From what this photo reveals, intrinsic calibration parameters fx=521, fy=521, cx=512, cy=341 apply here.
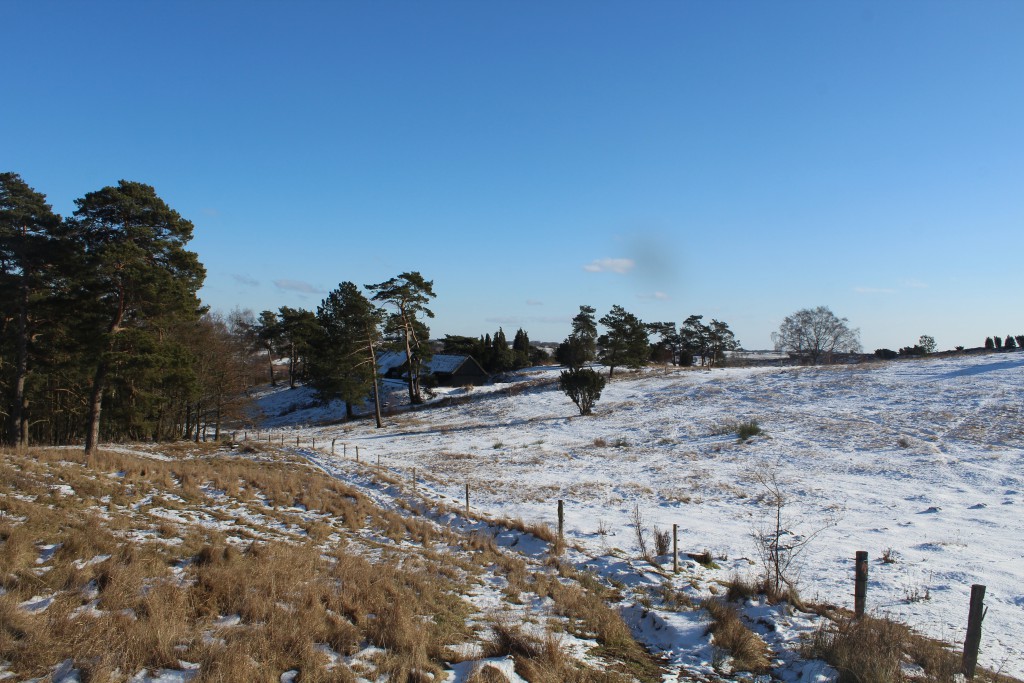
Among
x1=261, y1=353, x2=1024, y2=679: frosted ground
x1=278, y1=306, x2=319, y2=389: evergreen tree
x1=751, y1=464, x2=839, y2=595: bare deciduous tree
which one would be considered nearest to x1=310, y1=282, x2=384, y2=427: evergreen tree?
x1=261, y1=353, x2=1024, y2=679: frosted ground

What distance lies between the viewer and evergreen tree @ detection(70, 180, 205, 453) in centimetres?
2005

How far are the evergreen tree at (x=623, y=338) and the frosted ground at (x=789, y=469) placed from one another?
6.56m

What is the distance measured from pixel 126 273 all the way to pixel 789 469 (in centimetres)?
2783

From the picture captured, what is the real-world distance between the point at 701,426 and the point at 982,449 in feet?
41.7

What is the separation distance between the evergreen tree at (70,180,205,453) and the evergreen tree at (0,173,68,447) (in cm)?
124

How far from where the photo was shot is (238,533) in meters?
10.7

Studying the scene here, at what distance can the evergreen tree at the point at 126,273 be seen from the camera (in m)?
20.0

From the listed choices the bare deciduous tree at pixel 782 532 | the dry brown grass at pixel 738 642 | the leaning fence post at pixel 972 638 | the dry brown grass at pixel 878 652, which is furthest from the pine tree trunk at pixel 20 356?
the leaning fence post at pixel 972 638

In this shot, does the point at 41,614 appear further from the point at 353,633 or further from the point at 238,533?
the point at 238,533

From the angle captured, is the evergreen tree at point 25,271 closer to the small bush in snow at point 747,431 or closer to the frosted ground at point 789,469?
the frosted ground at point 789,469

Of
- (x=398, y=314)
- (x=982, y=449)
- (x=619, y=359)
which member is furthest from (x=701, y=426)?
(x=398, y=314)

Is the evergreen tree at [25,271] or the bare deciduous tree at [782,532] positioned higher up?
the evergreen tree at [25,271]

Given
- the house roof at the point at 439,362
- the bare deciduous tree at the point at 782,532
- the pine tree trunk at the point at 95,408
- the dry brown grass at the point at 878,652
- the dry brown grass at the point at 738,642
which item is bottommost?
the bare deciduous tree at the point at 782,532

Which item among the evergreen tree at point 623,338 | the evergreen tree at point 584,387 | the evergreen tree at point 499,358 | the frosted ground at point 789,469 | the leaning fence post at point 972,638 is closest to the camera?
the leaning fence post at point 972,638
